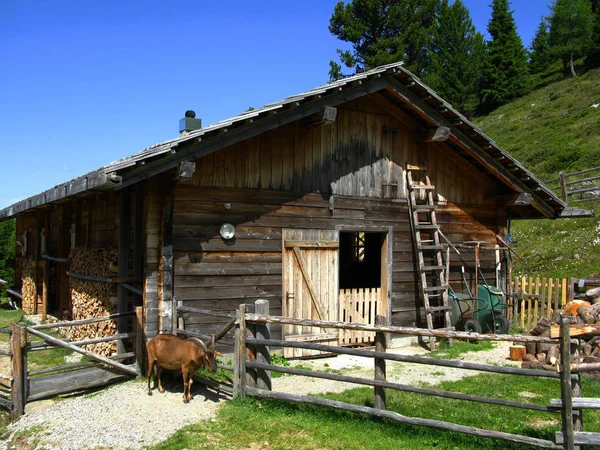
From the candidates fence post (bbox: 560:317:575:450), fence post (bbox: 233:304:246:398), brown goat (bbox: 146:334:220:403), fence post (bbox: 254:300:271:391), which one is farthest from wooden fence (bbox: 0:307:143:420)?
fence post (bbox: 560:317:575:450)

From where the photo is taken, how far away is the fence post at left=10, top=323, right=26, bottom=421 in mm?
7516

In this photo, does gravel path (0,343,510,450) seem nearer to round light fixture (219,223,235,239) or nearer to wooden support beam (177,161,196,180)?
round light fixture (219,223,235,239)

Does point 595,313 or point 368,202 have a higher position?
point 368,202

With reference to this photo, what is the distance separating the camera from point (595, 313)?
1050cm

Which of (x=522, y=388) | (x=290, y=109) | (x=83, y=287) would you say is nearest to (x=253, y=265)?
(x=290, y=109)

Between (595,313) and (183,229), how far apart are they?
7988 millimetres

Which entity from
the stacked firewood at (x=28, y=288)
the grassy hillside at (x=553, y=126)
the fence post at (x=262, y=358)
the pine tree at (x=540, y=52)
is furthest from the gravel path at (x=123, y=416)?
the pine tree at (x=540, y=52)

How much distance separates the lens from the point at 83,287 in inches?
454

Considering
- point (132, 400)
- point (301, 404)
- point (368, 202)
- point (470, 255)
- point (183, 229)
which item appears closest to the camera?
point (301, 404)

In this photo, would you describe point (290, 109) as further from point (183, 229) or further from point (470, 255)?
point (470, 255)

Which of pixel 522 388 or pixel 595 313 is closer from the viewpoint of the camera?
pixel 522 388

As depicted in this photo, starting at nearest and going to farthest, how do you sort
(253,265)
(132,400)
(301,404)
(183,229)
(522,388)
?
(301,404), (132,400), (522,388), (183,229), (253,265)

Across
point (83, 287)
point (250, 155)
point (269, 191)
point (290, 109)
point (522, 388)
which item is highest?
point (290, 109)

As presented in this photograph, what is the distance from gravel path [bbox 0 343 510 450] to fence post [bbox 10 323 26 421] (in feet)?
0.55
